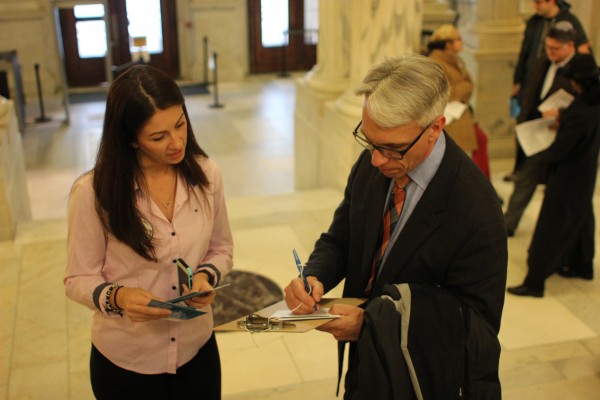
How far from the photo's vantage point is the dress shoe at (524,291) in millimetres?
5125

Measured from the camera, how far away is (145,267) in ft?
8.29

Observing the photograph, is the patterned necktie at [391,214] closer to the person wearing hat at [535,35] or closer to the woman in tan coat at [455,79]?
the woman in tan coat at [455,79]

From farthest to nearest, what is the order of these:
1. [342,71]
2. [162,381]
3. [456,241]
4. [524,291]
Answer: [342,71] < [524,291] < [162,381] < [456,241]

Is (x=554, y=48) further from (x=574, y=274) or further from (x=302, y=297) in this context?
(x=302, y=297)

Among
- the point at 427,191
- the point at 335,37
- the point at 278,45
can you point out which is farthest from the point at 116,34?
the point at 427,191

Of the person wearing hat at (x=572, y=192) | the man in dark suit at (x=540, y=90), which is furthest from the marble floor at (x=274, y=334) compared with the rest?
the man in dark suit at (x=540, y=90)

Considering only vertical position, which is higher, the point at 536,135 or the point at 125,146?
the point at 125,146

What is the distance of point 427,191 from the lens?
7.32 feet

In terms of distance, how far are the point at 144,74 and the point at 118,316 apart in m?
0.82

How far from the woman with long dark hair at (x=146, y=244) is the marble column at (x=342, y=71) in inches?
149

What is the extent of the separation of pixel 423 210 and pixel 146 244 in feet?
2.98

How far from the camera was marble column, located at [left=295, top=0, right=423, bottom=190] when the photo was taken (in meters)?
6.50

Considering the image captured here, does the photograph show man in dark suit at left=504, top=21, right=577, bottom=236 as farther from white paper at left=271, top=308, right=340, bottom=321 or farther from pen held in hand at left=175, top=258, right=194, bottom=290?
pen held in hand at left=175, top=258, right=194, bottom=290

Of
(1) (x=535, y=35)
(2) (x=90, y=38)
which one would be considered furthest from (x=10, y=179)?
(2) (x=90, y=38)
